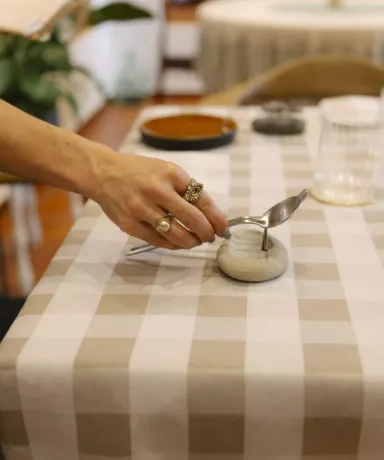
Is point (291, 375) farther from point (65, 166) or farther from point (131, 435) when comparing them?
point (65, 166)

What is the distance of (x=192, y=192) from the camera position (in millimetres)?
692

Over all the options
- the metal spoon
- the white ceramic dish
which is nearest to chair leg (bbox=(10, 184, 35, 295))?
the white ceramic dish

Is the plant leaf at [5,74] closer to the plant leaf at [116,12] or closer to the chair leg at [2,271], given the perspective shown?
the plant leaf at [116,12]

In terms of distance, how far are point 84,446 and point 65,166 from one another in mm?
313

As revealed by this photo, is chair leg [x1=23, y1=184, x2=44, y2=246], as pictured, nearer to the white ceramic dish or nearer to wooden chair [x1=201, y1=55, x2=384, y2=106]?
wooden chair [x1=201, y1=55, x2=384, y2=106]

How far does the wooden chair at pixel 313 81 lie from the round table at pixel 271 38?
0.67 metres

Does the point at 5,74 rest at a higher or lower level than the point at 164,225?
lower

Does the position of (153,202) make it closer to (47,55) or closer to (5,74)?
(5,74)

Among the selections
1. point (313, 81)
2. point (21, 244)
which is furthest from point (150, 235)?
point (21, 244)

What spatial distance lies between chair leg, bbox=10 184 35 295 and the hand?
147cm

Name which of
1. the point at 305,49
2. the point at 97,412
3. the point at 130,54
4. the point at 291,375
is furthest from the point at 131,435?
the point at 130,54

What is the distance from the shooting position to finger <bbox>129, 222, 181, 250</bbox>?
70cm

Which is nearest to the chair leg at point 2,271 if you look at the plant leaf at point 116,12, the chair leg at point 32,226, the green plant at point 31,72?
the chair leg at point 32,226

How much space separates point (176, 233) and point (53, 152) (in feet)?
0.56
